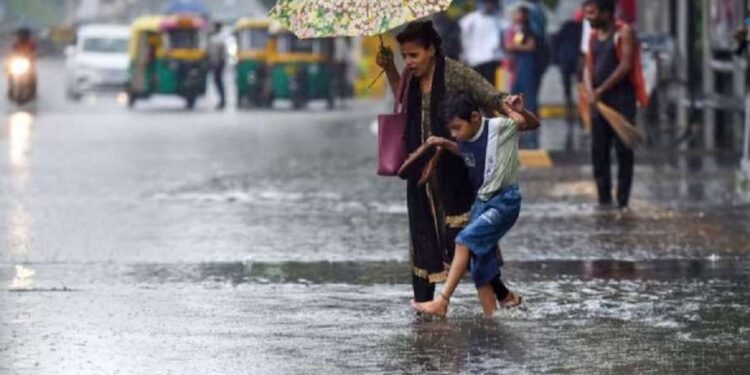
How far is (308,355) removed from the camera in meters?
9.27

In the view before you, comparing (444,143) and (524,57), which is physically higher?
(444,143)

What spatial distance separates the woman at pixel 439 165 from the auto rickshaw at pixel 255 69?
32431 mm

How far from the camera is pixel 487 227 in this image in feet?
33.4

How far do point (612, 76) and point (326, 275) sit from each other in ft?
14.0

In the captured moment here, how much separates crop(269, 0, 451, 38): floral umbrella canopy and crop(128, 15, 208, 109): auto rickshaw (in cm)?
3279

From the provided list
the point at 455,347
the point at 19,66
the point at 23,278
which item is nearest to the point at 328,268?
the point at 23,278

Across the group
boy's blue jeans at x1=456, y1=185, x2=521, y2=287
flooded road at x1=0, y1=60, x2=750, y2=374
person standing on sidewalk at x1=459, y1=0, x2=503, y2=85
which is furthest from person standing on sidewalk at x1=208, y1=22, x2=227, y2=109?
boy's blue jeans at x1=456, y1=185, x2=521, y2=287

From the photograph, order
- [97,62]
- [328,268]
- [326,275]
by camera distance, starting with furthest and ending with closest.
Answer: [97,62], [328,268], [326,275]

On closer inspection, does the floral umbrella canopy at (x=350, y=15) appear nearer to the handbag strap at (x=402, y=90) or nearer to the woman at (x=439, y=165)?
the woman at (x=439, y=165)

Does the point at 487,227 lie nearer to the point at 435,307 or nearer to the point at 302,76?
the point at 435,307

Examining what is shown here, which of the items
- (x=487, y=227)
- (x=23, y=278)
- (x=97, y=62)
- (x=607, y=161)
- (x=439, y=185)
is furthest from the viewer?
(x=97, y=62)

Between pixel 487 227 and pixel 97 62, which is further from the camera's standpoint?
pixel 97 62

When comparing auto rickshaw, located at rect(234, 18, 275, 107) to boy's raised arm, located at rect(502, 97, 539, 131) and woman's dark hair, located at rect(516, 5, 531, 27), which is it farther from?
boy's raised arm, located at rect(502, 97, 539, 131)

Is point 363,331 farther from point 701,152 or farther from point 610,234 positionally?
point 701,152
